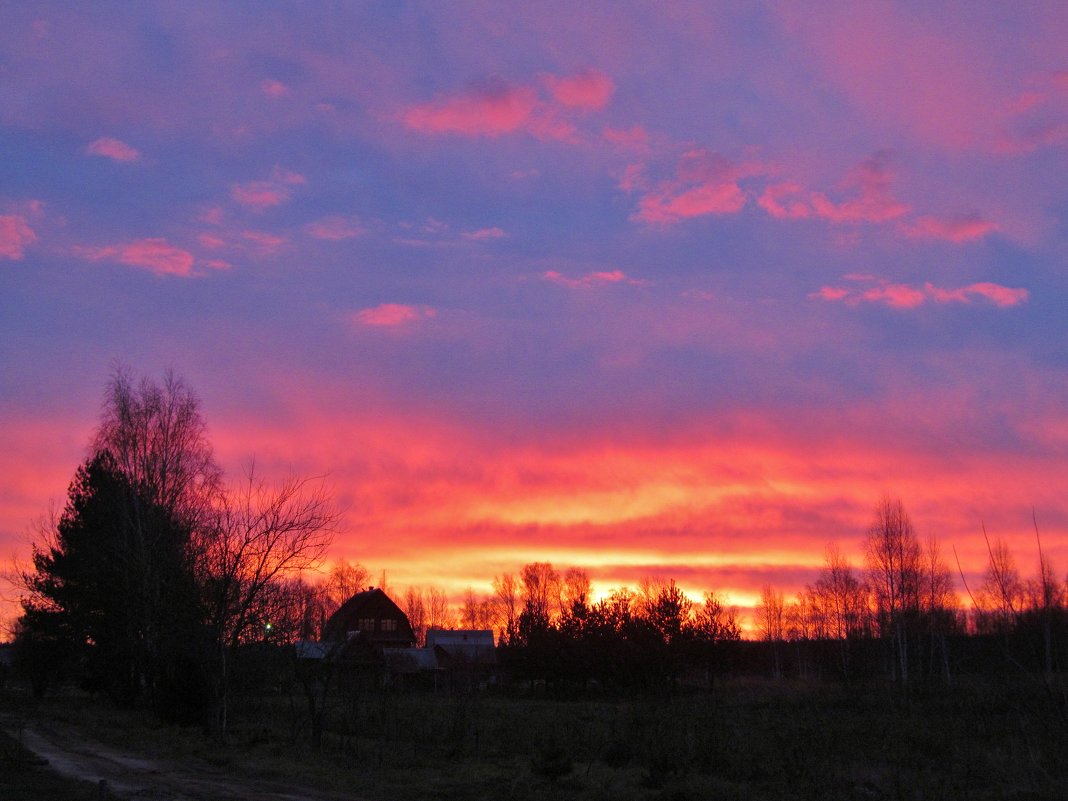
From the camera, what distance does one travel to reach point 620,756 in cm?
1922

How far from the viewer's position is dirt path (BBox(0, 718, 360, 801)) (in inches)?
607

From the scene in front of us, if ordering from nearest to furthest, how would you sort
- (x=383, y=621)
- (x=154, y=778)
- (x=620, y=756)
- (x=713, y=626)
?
(x=154, y=778), (x=620, y=756), (x=713, y=626), (x=383, y=621)

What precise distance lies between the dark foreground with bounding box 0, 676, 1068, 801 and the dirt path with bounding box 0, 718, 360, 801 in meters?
0.09

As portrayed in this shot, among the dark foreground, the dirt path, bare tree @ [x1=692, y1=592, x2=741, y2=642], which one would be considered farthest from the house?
the dirt path

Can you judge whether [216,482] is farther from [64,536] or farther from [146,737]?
[146,737]

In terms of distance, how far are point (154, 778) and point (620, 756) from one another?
31.1 feet

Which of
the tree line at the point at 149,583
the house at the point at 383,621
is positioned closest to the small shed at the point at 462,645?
the house at the point at 383,621

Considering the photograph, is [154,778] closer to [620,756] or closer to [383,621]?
[620,756]

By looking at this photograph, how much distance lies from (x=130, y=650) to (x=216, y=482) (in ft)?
25.2

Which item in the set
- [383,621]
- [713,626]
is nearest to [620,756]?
[713,626]

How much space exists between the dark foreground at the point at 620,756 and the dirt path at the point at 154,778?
90 mm

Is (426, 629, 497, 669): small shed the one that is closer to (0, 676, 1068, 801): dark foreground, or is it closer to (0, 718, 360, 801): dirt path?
(0, 676, 1068, 801): dark foreground

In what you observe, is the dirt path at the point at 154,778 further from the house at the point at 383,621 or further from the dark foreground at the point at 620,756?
the house at the point at 383,621

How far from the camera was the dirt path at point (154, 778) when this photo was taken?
1541 centimetres
